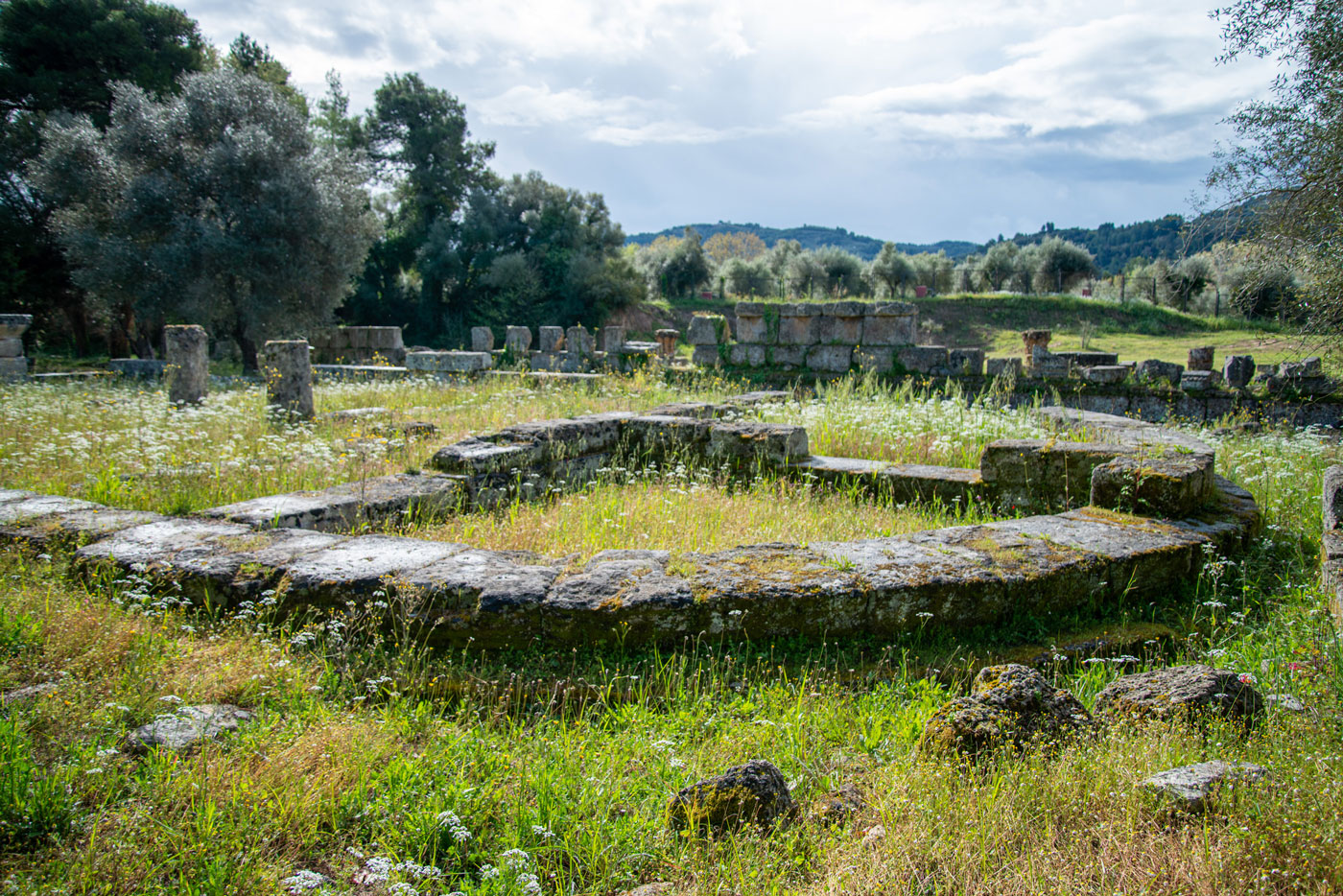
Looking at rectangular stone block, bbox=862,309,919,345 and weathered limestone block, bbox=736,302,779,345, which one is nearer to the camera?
rectangular stone block, bbox=862,309,919,345

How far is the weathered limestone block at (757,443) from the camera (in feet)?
22.4

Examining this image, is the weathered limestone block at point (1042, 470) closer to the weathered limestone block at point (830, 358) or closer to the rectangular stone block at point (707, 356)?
the weathered limestone block at point (830, 358)

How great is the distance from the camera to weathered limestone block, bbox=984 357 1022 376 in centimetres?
1343

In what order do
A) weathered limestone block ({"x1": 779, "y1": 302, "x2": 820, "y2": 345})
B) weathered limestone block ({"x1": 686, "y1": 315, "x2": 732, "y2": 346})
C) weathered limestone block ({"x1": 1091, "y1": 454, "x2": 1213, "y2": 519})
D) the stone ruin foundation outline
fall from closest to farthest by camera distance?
the stone ruin foundation outline < weathered limestone block ({"x1": 1091, "y1": 454, "x2": 1213, "y2": 519}) < weathered limestone block ({"x1": 779, "y1": 302, "x2": 820, "y2": 345}) < weathered limestone block ({"x1": 686, "y1": 315, "x2": 732, "y2": 346})

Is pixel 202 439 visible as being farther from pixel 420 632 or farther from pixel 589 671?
pixel 589 671

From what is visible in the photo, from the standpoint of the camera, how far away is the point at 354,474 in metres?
6.79

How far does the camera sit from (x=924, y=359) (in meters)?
14.0

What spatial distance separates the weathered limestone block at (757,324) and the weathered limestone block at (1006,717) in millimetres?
12347

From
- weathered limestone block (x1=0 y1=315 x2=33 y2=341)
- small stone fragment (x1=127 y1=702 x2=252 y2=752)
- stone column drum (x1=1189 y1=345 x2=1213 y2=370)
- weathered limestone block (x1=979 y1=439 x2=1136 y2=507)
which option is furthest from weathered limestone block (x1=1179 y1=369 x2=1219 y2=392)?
weathered limestone block (x1=0 y1=315 x2=33 y2=341)

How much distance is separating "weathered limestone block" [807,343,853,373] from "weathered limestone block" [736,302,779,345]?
2.63 feet

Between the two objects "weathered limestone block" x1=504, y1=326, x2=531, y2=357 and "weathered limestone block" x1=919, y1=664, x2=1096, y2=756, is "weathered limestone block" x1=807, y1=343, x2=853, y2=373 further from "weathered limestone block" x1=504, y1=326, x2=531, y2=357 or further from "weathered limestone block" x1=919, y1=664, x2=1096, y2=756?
"weathered limestone block" x1=919, y1=664, x2=1096, y2=756

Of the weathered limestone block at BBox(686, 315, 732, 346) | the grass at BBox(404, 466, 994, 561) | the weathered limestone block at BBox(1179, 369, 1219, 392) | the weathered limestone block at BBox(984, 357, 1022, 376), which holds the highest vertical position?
the weathered limestone block at BBox(686, 315, 732, 346)

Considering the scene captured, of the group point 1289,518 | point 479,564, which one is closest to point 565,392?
point 479,564

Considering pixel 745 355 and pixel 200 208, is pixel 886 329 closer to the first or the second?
pixel 745 355
